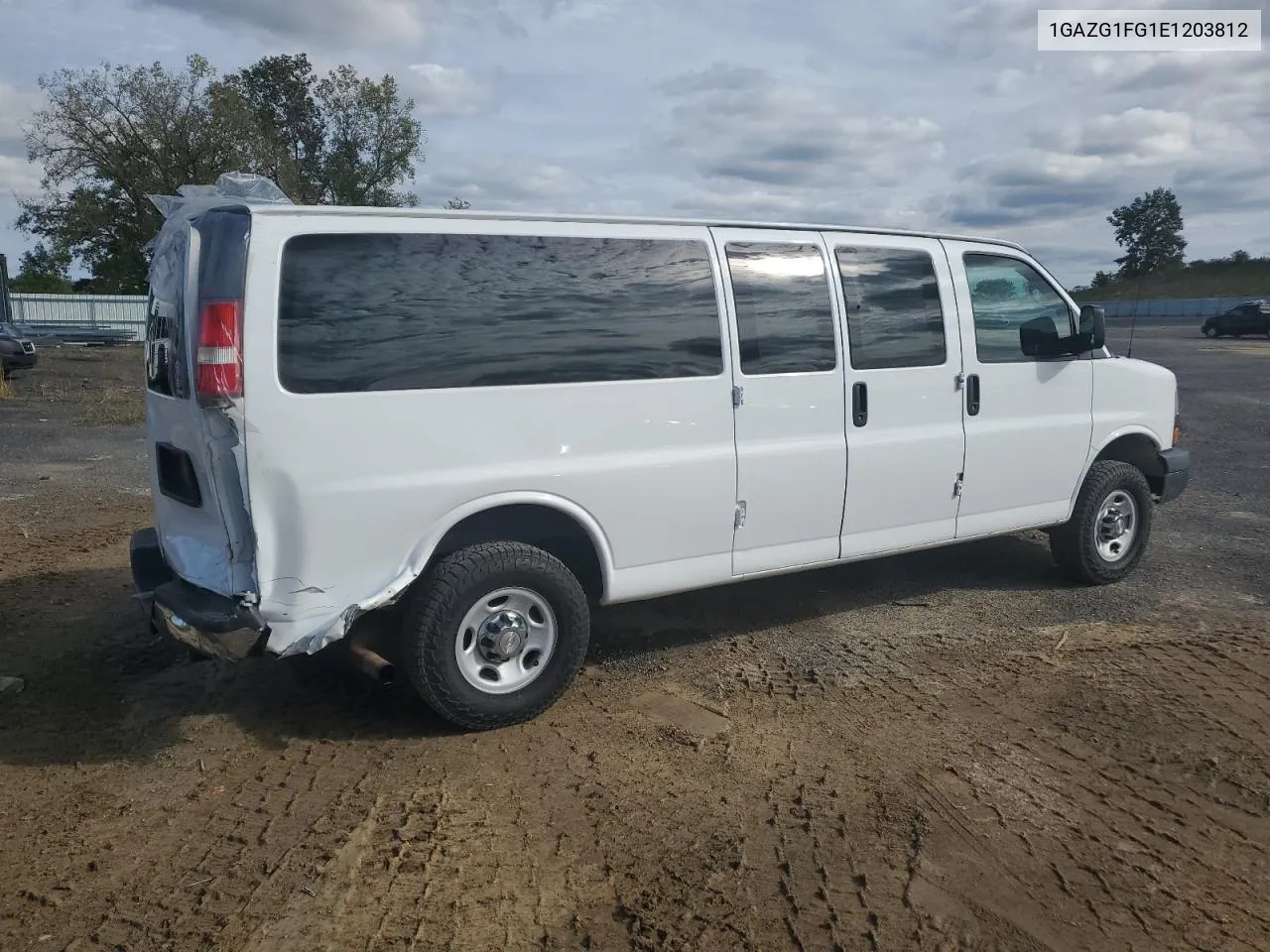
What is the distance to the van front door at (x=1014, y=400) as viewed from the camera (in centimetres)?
583

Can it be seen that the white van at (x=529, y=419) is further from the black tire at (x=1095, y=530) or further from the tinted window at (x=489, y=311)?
the black tire at (x=1095, y=530)

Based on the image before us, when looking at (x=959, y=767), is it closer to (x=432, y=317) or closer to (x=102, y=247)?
(x=432, y=317)

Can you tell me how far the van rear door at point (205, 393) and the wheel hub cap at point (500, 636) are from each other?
3.26 feet

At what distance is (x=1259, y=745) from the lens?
425cm

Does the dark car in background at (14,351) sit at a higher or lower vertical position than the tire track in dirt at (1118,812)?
higher

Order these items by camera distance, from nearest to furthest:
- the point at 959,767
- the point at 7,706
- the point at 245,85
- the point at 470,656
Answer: the point at 959,767, the point at 470,656, the point at 7,706, the point at 245,85

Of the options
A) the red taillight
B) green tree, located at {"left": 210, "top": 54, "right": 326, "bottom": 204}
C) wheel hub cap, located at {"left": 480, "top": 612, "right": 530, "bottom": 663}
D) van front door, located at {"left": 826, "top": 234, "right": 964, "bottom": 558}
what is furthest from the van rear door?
green tree, located at {"left": 210, "top": 54, "right": 326, "bottom": 204}

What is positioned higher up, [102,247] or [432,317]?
[102,247]

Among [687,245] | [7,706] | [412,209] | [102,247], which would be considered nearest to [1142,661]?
[687,245]

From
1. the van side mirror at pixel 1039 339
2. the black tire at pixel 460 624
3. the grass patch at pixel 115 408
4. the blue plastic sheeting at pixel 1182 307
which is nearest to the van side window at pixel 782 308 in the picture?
the black tire at pixel 460 624

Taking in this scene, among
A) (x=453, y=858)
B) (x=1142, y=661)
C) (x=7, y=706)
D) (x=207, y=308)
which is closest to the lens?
(x=453, y=858)

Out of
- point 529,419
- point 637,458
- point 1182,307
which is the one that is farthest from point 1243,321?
point 529,419

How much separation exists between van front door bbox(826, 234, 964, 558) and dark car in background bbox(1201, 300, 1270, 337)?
3889 centimetres

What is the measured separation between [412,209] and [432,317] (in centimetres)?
46
